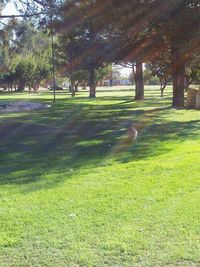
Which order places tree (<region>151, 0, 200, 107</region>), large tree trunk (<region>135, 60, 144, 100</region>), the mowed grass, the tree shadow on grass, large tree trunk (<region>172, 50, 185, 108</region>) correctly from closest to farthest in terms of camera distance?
1. the mowed grass
2. the tree shadow on grass
3. tree (<region>151, 0, 200, 107</region>)
4. large tree trunk (<region>172, 50, 185, 108</region>)
5. large tree trunk (<region>135, 60, 144, 100</region>)

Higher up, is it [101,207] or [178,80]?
[178,80]

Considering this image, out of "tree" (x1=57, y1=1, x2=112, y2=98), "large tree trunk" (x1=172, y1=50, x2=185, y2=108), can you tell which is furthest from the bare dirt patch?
"large tree trunk" (x1=172, y1=50, x2=185, y2=108)

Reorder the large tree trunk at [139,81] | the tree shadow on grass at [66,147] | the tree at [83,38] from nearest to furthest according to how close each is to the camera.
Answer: the tree shadow on grass at [66,147], the tree at [83,38], the large tree trunk at [139,81]

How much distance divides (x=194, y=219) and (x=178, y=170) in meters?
2.93

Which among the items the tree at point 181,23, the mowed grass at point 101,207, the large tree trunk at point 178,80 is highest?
the tree at point 181,23

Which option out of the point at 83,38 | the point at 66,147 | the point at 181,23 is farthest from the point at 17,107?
the point at 66,147

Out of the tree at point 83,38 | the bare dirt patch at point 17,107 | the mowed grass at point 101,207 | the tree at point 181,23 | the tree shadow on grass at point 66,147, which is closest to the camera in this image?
the mowed grass at point 101,207

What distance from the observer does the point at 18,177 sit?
8766 mm

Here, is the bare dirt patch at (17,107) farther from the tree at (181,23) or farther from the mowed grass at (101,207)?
the mowed grass at (101,207)

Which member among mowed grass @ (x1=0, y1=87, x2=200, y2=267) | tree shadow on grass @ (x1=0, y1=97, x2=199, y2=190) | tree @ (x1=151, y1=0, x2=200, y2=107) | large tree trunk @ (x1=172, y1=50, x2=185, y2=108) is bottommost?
tree shadow on grass @ (x1=0, y1=97, x2=199, y2=190)

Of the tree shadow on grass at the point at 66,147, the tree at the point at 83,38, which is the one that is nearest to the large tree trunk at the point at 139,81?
the tree at the point at 83,38

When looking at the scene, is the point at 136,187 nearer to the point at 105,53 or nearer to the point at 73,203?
the point at 73,203

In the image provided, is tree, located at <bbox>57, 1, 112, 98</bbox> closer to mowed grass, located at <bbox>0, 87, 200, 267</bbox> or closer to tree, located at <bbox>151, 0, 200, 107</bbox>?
tree, located at <bbox>151, 0, 200, 107</bbox>

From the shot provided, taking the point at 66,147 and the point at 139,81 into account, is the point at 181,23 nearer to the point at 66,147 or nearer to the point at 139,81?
the point at 66,147
